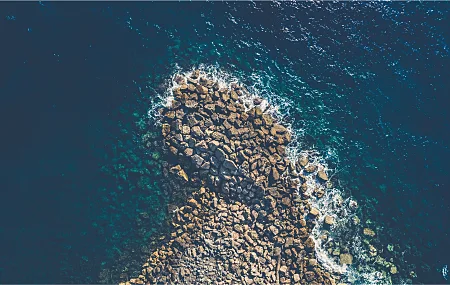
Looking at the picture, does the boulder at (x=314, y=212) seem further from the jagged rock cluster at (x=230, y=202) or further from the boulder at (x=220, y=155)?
the boulder at (x=220, y=155)

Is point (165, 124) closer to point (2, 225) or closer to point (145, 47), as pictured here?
point (145, 47)

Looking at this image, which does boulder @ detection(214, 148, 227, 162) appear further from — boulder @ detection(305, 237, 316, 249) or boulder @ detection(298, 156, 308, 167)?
boulder @ detection(305, 237, 316, 249)

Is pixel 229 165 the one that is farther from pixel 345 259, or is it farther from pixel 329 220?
pixel 345 259

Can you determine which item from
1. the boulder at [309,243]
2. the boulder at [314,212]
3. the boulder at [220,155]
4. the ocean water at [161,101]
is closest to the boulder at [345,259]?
the ocean water at [161,101]

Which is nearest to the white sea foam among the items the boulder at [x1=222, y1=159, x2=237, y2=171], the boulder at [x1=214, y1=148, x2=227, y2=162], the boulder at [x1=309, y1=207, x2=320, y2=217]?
the boulder at [x1=309, y1=207, x2=320, y2=217]

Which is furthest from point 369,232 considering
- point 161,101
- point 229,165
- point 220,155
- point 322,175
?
point 161,101

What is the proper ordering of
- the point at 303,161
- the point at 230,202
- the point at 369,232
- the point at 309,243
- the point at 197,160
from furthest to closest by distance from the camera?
1. the point at 303,161
2. the point at 369,232
3. the point at 309,243
4. the point at 230,202
5. the point at 197,160
